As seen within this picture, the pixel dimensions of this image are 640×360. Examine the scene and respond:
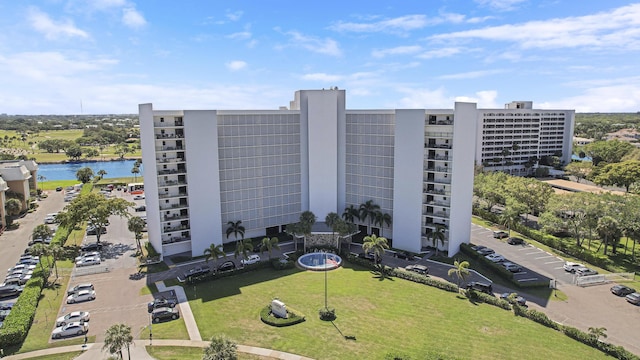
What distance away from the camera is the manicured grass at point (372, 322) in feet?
129

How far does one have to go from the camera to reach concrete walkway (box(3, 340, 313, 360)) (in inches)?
1484

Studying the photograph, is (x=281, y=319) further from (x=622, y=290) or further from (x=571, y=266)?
(x=571, y=266)

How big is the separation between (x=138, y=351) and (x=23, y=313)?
15716 millimetres

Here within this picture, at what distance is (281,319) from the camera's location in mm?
44000

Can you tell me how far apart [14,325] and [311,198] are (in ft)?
146

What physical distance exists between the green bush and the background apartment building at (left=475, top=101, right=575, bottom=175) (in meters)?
110

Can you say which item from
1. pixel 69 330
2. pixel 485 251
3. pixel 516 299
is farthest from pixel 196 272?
pixel 485 251

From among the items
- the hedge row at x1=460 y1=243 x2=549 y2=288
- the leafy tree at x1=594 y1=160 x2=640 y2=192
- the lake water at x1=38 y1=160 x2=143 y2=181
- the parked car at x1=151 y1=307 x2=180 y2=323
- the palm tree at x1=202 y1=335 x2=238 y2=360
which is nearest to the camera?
the palm tree at x1=202 y1=335 x2=238 y2=360

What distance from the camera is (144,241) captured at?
7100 centimetres

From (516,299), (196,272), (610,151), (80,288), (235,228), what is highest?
(610,151)

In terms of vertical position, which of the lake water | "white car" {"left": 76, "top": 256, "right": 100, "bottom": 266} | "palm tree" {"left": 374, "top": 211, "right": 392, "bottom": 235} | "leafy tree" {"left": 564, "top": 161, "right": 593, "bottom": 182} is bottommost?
"white car" {"left": 76, "top": 256, "right": 100, "bottom": 266}

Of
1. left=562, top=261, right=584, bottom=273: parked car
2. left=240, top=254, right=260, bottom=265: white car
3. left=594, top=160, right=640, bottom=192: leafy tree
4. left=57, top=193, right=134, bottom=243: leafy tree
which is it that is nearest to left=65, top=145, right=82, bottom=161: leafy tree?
left=57, top=193, right=134, bottom=243: leafy tree

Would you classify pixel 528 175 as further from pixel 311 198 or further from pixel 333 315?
pixel 333 315

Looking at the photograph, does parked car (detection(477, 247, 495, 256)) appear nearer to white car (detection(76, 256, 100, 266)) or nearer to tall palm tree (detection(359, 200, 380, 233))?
tall palm tree (detection(359, 200, 380, 233))
